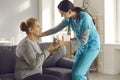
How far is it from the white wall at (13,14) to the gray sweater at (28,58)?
157 inches

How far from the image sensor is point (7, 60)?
3.27 m

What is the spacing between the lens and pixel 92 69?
18.2 ft

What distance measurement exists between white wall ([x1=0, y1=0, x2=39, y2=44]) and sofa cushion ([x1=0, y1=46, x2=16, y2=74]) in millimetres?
2933

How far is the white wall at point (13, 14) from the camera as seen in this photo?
6207 millimetres

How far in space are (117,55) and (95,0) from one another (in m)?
1.42

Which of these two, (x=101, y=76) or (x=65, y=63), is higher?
(x=65, y=63)

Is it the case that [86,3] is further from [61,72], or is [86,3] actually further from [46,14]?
[61,72]

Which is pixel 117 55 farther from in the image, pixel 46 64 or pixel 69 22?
pixel 69 22

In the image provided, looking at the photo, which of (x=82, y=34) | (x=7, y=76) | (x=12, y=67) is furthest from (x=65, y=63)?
(x=82, y=34)

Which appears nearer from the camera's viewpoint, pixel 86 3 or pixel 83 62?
pixel 83 62

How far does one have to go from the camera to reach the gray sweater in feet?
7.38

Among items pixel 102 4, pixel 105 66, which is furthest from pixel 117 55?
pixel 102 4

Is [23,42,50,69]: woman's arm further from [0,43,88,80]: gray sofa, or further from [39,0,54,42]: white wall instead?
[39,0,54,42]: white wall

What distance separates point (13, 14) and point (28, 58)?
4344mm
